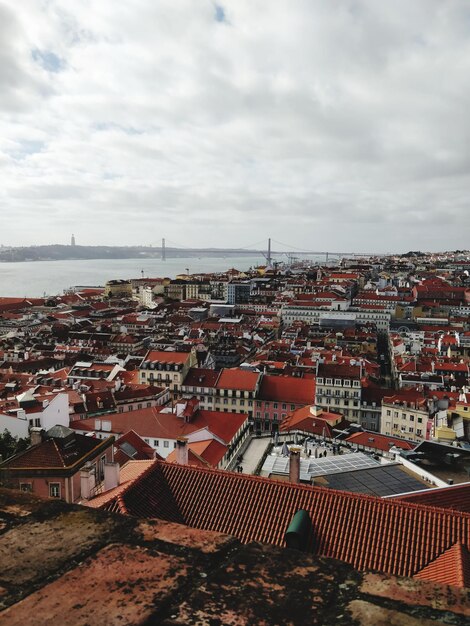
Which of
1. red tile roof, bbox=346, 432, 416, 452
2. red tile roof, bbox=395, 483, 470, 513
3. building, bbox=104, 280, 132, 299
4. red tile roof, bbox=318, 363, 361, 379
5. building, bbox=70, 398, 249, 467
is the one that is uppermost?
red tile roof, bbox=395, 483, 470, 513

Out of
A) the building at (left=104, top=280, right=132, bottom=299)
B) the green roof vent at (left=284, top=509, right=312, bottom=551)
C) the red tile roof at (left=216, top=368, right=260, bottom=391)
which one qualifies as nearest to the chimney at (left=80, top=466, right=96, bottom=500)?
the green roof vent at (left=284, top=509, right=312, bottom=551)

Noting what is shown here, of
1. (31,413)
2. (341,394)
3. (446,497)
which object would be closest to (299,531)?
(446,497)

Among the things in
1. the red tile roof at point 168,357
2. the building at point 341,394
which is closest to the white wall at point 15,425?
the red tile roof at point 168,357

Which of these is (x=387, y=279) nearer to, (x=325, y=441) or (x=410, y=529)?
(x=325, y=441)

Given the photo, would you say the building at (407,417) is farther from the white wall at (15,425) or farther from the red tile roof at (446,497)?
the white wall at (15,425)

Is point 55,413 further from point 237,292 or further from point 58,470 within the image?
point 237,292

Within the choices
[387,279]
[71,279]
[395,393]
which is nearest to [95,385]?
[395,393]

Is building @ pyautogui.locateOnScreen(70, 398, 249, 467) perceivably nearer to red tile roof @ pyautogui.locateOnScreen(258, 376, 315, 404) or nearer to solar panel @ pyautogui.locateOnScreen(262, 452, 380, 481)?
red tile roof @ pyautogui.locateOnScreen(258, 376, 315, 404)
